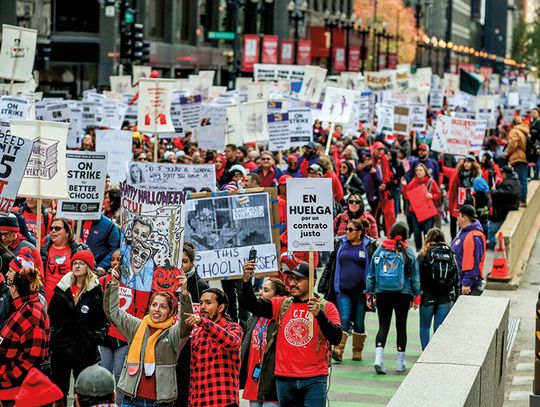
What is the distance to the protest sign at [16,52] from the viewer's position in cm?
2477

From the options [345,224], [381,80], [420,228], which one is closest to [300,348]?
[345,224]

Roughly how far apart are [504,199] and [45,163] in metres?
12.7

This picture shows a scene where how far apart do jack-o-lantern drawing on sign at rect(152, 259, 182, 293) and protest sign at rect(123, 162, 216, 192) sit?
4578mm

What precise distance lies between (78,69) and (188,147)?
3328cm

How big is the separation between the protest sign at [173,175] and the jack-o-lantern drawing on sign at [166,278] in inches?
180

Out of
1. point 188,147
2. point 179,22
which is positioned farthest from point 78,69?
point 188,147

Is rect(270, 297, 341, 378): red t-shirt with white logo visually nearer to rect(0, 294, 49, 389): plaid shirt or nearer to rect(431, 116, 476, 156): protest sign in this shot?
rect(0, 294, 49, 389): plaid shirt

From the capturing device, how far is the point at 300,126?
27484 mm

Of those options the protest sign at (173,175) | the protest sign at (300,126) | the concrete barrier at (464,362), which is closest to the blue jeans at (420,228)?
the protest sign at (300,126)

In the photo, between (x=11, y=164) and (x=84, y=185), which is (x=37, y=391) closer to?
(x=11, y=164)

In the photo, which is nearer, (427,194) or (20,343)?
(20,343)

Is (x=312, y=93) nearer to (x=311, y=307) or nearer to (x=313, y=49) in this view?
(x=311, y=307)

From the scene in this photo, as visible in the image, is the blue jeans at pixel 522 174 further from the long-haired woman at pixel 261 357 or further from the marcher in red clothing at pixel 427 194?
the long-haired woman at pixel 261 357

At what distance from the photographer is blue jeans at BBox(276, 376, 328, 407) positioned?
34.1 feet
